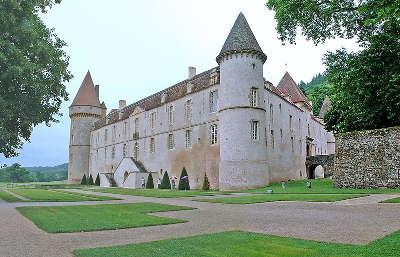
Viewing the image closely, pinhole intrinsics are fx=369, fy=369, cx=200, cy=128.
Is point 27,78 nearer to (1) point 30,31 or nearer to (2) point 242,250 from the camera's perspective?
(1) point 30,31

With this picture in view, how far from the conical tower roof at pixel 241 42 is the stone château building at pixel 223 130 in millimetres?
89

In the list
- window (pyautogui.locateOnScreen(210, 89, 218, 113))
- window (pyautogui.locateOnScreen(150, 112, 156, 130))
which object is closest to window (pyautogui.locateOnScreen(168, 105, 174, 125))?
window (pyautogui.locateOnScreen(150, 112, 156, 130))

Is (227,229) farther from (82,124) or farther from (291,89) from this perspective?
(82,124)

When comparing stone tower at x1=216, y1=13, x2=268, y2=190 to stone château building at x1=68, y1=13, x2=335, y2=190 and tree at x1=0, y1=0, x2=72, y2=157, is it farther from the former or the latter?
tree at x1=0, y1=0, x2=72, y2=157

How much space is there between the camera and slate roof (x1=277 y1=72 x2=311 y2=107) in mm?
50000

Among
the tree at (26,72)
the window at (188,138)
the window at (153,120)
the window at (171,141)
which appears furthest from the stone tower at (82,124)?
the tree at (26,72)

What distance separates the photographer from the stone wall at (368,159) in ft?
71.4

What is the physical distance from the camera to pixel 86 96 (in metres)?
63.5

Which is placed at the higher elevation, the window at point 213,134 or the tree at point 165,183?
the window at point 213,134

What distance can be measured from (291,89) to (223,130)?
21782mm

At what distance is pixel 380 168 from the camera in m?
22.3

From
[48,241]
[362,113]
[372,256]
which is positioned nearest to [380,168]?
[362,113]

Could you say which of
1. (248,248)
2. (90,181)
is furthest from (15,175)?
(248,248)

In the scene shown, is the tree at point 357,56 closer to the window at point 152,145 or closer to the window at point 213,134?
the window at point 213,134
